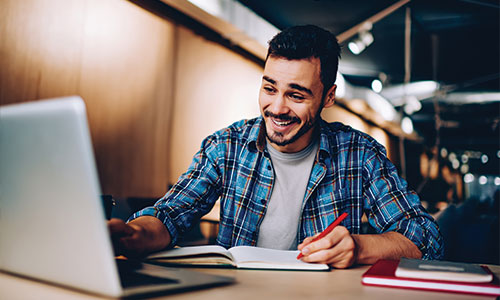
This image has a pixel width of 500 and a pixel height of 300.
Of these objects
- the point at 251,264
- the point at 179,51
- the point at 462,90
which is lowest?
the point at 251,264

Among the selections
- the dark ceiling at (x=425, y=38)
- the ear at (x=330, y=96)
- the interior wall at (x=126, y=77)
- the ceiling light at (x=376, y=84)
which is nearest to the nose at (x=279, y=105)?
the ear at (x=330, y=96)

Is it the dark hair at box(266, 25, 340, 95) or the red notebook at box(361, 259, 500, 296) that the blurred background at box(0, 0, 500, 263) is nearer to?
the dark hair at box(266, 25, 340, 95)

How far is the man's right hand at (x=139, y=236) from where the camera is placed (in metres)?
0.88

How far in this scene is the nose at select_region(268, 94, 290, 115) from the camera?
1.59m

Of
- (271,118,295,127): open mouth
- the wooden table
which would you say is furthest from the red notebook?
(271,118,295,127): open mouth

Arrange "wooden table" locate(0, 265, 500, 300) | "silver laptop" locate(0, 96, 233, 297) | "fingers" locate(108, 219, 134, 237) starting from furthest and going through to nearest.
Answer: "fingers" locate(108, 219, 134, 237) → "wooden table" locate(0, 265, 500, 300) → "silver laptop" locate(0, 96, 233, 297)

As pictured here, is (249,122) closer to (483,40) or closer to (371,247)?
(371,247)

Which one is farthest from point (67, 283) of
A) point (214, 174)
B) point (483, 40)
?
point (483, 40)

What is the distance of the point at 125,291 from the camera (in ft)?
1.88

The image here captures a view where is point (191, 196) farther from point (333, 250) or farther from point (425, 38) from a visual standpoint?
point (425, 38)

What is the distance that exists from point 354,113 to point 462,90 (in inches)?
Result: 90.6

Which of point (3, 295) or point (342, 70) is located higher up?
point (342, 70)

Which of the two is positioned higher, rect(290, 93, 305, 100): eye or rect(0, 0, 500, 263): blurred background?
rect(0, 0, 500, 263): blurred background

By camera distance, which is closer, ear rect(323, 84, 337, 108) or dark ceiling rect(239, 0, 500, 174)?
ear rect(323, 84, 337, 108)
